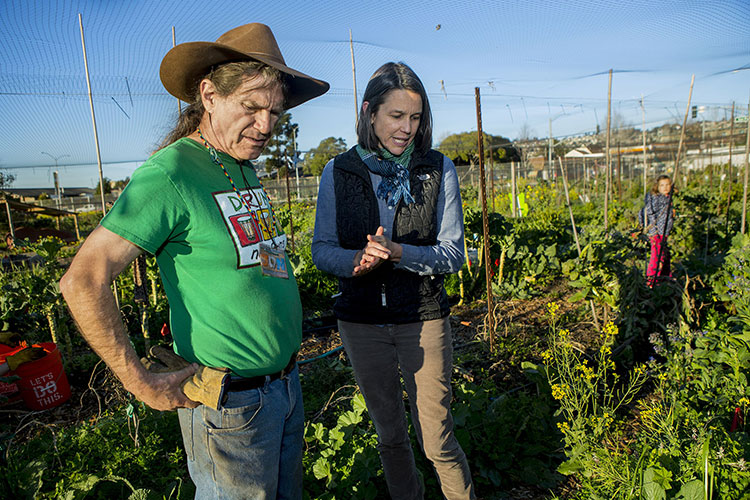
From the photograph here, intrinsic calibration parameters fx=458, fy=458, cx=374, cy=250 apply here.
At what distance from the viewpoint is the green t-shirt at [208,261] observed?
1.13 metres

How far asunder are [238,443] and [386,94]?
1.29 metres

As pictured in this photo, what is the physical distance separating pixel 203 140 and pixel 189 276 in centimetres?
42

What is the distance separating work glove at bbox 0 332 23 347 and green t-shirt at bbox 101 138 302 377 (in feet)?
11.4

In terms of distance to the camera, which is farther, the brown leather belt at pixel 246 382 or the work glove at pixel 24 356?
the work glove at pixel 24 356

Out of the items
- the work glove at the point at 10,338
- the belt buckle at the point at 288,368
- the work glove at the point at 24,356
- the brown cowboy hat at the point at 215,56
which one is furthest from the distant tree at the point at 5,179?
the belt buckle at the point at 288,368

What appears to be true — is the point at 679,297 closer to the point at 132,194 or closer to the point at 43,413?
the point at 132,194

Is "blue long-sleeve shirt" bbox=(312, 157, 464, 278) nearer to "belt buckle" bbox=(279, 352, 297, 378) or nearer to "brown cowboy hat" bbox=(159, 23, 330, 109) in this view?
"belt buckle" bbox=(279, 352, 297, 378)

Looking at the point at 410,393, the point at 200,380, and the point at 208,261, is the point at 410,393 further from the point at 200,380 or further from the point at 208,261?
the point at 208,261

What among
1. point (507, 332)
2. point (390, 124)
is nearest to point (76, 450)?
point (390, 124)

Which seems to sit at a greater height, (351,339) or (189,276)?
(189,276)

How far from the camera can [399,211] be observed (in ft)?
5.91

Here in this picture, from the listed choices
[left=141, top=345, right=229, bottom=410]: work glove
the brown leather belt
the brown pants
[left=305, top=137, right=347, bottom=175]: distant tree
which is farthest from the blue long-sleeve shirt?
[left=305, top=137, right=347, bottom=175]: distant tree

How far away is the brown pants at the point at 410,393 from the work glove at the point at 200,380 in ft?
2.27

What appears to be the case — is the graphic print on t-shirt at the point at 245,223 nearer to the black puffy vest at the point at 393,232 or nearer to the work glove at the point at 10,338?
the black puffy vest at the point at 393,232
